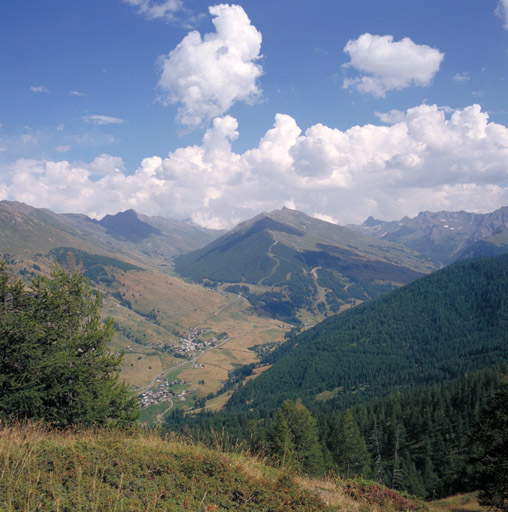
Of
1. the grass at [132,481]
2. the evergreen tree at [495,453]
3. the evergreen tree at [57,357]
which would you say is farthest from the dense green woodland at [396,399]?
the evergreen tree at [57,357]

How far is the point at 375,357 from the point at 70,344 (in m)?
190

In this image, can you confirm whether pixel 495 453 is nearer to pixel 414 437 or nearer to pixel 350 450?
pixel 350 450


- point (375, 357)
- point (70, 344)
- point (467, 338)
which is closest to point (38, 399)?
point (70, 344)

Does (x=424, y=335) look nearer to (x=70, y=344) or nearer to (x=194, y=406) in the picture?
(x=194, y=406)

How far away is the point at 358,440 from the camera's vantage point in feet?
139

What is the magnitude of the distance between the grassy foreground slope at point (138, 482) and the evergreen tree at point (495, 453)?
34.8 ft

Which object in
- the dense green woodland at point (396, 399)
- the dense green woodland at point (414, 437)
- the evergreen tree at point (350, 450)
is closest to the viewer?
the evergreen tree at point (350, 450)

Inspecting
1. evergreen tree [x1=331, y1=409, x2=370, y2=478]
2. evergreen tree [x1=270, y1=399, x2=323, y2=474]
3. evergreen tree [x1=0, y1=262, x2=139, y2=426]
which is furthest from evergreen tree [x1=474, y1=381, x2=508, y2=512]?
evergreen tree [x1=331, y1=409, x2=370, y2=478]

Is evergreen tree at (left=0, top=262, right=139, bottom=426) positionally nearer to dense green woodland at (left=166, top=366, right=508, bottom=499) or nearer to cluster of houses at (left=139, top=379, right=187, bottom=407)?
dense green woodland at (left=166, top=366, right=508, bottom=499)

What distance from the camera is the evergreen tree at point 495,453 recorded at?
15234 mm

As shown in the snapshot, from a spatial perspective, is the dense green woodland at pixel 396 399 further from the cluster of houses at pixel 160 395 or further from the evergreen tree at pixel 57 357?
the cluster of houses at pixel 160 395

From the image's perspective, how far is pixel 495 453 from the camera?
17016 mm

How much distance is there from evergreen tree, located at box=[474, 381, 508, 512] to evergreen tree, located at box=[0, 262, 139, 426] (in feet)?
68.3

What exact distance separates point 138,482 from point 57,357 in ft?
39.2
